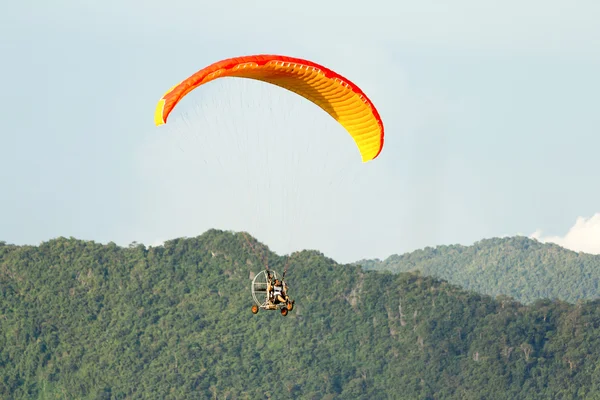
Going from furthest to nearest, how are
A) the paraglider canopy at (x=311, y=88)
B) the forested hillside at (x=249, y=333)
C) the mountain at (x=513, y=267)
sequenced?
the mountain at (x=513, y=267) → the forested hillside at (x=249, y=333) → the paraglider canopy at (x=311, y=88)

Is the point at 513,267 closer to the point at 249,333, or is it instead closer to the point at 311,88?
the point at 249,333

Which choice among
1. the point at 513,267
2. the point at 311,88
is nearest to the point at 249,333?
the point at 311,88

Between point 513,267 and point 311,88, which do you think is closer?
point 311,88

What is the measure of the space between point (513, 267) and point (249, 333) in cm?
6565

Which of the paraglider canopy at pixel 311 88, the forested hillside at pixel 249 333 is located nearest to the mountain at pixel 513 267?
the forested hillside at pixel 249 333

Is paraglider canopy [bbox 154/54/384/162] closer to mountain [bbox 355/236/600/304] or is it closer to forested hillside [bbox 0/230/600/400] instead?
forested hillside [bbox 0/230/600/400]

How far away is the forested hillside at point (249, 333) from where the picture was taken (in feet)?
314

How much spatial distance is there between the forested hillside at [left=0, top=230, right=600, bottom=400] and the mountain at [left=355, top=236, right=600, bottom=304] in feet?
155

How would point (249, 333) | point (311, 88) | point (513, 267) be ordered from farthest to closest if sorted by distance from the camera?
point (513, 267), point (249, 333), point (311, 88)

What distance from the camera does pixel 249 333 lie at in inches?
3976

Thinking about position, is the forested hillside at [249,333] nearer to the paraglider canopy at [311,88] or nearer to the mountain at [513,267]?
the mountain at [513,267]

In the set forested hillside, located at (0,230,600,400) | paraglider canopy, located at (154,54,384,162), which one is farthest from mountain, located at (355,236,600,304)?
paraglider canopy, located at (154,54,384,162)

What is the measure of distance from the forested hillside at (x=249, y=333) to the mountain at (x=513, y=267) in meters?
47.2

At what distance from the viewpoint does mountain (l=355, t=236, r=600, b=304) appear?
150m
